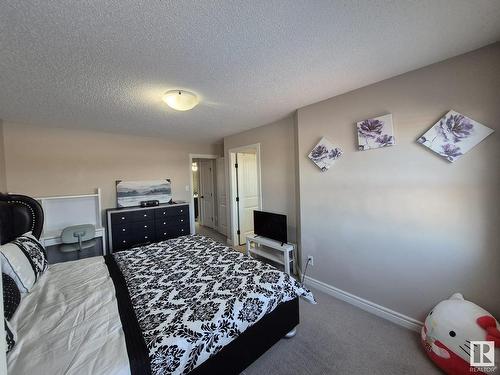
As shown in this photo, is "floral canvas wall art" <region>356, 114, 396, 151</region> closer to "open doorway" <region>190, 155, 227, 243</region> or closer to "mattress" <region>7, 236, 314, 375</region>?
"mattress" <region>7, 236, 314, 375</region>

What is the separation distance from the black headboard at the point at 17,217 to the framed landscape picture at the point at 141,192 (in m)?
1.56

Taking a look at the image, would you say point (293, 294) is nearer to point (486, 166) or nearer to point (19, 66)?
point (486, 166)

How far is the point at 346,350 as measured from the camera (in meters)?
1.71

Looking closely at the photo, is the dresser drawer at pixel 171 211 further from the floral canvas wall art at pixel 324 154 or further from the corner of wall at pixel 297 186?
the floral canvas wall art at pixel 324 154

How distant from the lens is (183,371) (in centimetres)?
113

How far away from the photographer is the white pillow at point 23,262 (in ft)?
4.92

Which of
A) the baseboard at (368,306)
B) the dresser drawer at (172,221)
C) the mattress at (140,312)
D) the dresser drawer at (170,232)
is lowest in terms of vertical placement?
the baseboard at (368,306)

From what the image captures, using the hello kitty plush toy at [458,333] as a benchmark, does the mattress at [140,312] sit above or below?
above

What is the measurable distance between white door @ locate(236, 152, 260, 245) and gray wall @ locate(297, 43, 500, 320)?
6.53 feet


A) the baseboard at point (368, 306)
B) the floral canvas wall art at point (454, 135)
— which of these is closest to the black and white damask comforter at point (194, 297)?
the baseboard at point (368, 306)

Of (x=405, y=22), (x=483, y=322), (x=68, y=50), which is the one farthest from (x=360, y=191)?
(x=68, y=50)

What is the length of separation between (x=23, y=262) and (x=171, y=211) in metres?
2.47

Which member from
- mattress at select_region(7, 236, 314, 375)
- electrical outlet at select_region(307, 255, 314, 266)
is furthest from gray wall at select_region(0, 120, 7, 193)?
electrical outlet at select_region(307, 255, 314, 266)

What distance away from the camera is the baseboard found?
6.24 ft
